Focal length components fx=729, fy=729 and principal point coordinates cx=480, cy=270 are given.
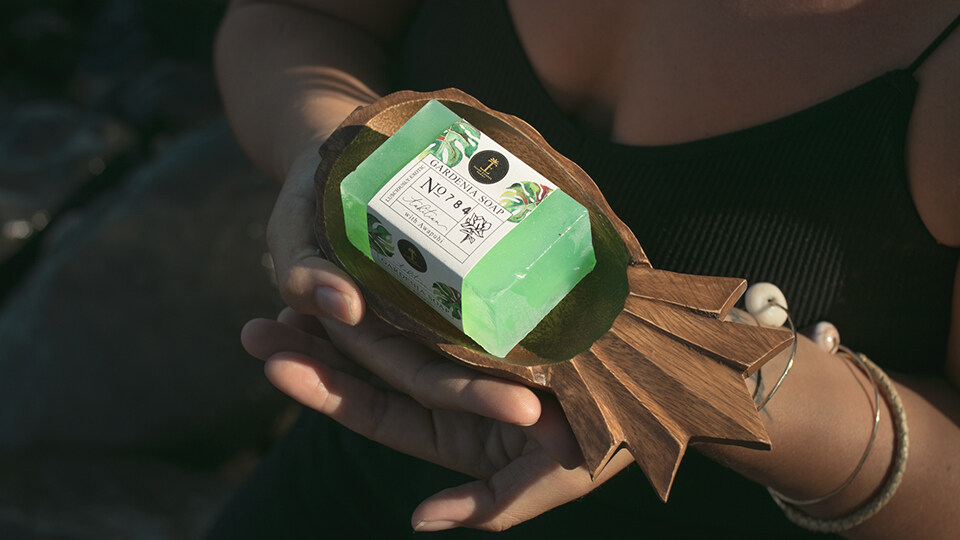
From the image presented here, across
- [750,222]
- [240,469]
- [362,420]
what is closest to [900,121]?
[750,222]

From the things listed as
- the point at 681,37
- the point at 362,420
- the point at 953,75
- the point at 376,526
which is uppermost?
the point at 953,75

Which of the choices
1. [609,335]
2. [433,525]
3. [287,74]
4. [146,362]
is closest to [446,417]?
[433,525]

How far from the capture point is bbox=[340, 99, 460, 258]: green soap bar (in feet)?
2.60

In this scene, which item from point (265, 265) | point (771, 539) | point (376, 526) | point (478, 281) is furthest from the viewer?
point (265, 265)

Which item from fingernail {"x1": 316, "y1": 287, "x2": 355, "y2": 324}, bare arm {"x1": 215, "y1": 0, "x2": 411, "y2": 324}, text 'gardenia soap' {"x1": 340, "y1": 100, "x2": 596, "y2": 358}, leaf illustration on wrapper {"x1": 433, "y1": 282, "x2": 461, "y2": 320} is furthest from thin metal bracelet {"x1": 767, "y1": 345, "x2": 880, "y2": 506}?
bare arm {"x1": 215, "y1": 0, "x2": 411, "y2": 324}

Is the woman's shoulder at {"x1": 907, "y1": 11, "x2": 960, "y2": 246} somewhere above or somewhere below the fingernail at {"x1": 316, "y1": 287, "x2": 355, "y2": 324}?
above

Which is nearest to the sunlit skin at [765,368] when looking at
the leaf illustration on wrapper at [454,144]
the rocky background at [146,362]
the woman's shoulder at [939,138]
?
the woman's shoulder at [939,138]

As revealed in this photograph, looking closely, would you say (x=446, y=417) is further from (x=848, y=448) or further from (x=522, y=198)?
(x=848, y=448)

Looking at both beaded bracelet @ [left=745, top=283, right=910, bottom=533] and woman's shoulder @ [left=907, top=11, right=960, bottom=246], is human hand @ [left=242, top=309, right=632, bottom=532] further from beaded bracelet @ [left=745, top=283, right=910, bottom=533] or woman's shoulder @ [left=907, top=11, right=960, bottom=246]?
woman's shoulder @ [left=907, top=11, right=960, bottom=246]

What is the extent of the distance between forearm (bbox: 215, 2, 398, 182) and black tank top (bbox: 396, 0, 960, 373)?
0.86 feet

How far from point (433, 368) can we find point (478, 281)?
12cm

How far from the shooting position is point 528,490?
0.78 metres

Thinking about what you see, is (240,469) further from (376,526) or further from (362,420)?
(362,420)

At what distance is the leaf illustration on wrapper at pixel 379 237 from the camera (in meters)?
0.78
